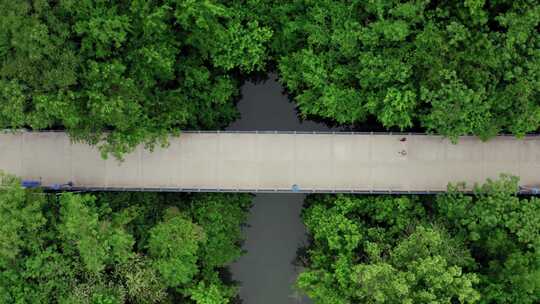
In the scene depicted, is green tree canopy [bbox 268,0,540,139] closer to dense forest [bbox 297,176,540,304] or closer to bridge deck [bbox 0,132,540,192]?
bridge deck [bbox 0,132,540,192]

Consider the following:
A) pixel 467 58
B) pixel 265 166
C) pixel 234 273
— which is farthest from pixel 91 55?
pixel 467 58

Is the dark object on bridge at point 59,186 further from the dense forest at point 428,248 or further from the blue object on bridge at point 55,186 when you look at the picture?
the dense forest at point 428,248

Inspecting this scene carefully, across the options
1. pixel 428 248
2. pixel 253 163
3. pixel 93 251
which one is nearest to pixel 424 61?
pixel 428 248

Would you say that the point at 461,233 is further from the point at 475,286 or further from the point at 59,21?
the point at 59,21

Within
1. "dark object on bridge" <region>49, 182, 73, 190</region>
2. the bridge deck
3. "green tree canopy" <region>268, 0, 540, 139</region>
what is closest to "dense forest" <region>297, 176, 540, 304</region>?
the bridge deck

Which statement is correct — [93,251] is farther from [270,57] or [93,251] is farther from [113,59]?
[270,57]
